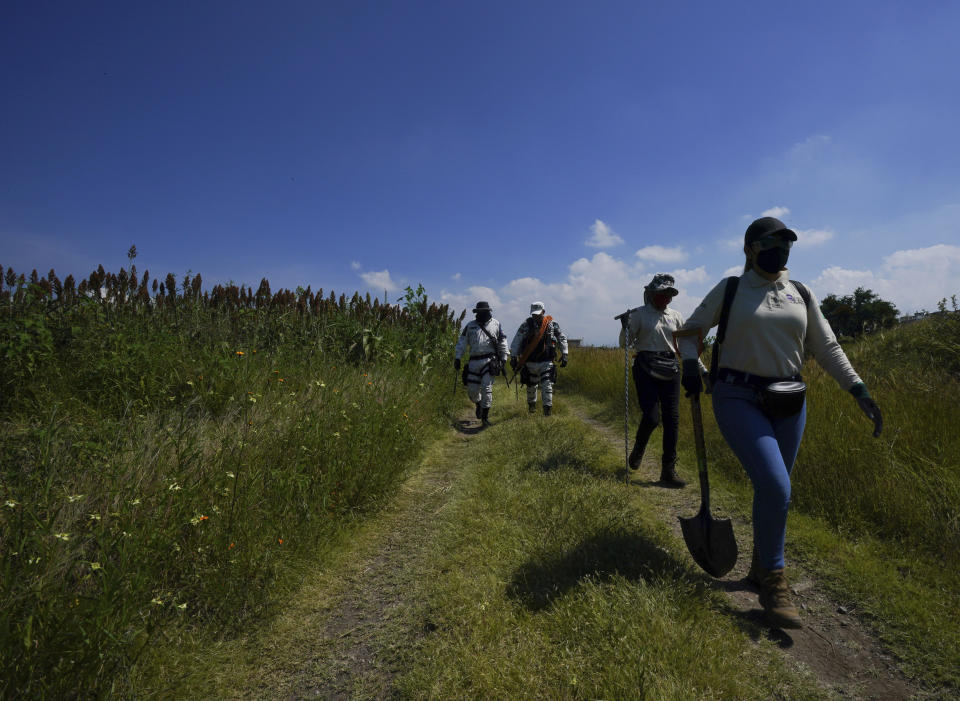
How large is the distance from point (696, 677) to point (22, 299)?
6911mm

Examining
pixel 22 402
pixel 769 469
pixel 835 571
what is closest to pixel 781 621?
pixel 769 469

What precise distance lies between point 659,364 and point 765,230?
2331 mm

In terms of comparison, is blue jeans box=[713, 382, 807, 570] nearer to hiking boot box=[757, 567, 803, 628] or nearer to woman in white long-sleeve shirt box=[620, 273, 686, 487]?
hiking boot box=[757, 567, 803, 628]

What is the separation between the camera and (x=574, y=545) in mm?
2859

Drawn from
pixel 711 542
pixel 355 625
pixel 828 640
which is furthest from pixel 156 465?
pixel 828 640

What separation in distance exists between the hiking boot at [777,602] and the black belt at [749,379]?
3.45ft

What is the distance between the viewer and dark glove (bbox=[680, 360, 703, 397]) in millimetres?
2891

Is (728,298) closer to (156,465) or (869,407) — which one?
(869,407)

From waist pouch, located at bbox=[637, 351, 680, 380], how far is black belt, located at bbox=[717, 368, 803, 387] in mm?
2127

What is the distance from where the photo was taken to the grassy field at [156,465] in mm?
1680

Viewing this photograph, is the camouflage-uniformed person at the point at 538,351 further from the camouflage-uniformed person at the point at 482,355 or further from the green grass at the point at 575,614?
the green grass at the point at 575,614

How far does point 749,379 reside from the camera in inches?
97.3

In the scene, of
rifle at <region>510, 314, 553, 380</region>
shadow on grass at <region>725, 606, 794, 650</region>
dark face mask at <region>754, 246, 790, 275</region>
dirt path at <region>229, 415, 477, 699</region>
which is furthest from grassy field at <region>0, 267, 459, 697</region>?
dark face mask at <region>754, 246, 790, 275</region>

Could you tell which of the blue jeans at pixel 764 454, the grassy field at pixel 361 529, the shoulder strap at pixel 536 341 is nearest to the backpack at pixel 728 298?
the blue jeans at pixel 764 454
